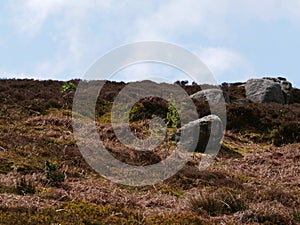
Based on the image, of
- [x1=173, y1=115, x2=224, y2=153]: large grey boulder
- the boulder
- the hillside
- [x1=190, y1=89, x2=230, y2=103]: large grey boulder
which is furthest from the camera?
the boulder

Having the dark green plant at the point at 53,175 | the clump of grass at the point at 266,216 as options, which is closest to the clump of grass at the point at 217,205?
the clump of grass at the point at 266,216

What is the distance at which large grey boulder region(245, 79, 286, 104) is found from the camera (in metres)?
30.6

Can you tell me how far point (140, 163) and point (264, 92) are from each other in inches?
726

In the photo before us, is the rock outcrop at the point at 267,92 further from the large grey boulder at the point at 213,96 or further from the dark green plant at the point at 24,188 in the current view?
the dark green plant at the point at 24,188

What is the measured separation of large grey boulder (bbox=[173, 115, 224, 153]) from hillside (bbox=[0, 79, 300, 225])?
57 cm

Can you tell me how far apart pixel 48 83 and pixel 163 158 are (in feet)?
53.1

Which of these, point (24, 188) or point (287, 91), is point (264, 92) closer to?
point (287, 91)

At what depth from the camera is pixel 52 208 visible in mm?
7957

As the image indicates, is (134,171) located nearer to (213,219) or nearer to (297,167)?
(213,219)

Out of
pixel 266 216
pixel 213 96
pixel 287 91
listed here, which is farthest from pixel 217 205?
pixel 287 91

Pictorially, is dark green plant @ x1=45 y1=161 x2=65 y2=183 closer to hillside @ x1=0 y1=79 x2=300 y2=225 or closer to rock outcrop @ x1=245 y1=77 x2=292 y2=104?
hillside @ x1=0 y1=79 x2=300 y2=225

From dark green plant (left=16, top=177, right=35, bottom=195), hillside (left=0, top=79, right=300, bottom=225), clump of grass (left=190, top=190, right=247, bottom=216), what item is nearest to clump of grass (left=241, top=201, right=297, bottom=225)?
hillside (left=0, top=79, right=300, bottom=225)

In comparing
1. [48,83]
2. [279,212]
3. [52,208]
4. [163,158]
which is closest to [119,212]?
[52,208]

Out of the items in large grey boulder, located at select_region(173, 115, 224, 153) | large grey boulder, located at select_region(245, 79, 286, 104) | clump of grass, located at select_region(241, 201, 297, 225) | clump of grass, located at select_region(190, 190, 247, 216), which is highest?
large grey boulder, located at select_region(245, 79, 286, 104)
